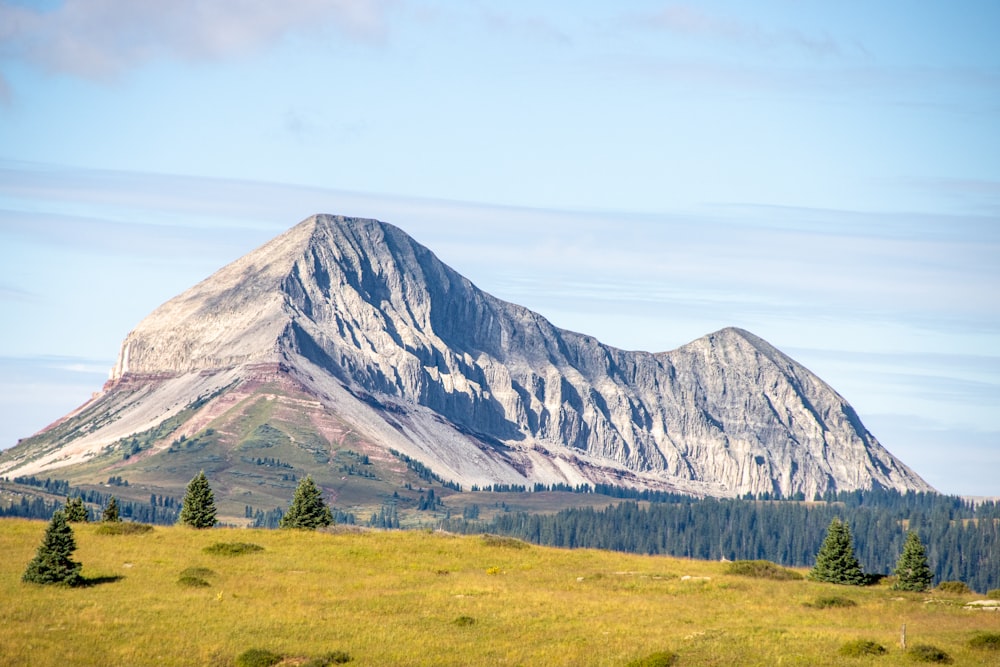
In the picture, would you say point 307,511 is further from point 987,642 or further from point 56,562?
point 987,642

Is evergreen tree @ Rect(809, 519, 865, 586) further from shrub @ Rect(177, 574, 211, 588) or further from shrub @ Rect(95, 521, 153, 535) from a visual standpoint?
shrub @ Rect(95, 521, 153, 535)

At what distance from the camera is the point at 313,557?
272 ft

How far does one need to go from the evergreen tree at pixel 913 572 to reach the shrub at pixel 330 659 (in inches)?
Result: 1559

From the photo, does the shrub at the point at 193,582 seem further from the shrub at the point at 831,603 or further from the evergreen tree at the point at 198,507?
the shrub at the point at 831,603

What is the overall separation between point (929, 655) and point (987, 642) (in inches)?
161

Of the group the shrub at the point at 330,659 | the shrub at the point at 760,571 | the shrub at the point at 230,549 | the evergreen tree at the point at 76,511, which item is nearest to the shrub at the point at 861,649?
the shrub at the point at 330,659

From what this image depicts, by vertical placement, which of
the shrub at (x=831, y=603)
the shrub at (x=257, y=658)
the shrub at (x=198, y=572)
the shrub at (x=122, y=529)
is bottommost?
the shrub at (x=257, y=658)

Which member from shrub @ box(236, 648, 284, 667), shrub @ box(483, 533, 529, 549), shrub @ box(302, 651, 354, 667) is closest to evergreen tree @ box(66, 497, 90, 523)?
shrub @ box(483, 533, 529, 549)

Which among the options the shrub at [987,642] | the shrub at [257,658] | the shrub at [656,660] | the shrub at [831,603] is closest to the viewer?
the shrub at [656,660]

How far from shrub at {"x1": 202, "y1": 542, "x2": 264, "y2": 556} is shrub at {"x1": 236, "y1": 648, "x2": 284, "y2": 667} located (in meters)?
23.4

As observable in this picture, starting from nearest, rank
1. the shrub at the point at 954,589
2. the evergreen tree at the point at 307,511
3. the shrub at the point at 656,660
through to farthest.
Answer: the shrub at the point at 656,660 < the shrub at the point at 954,589 < the evergreen tree at the point at 307,511

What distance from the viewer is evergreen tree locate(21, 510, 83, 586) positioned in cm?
6981

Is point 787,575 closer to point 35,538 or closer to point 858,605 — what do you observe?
point 858,605

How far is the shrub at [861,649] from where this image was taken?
58.5 m
